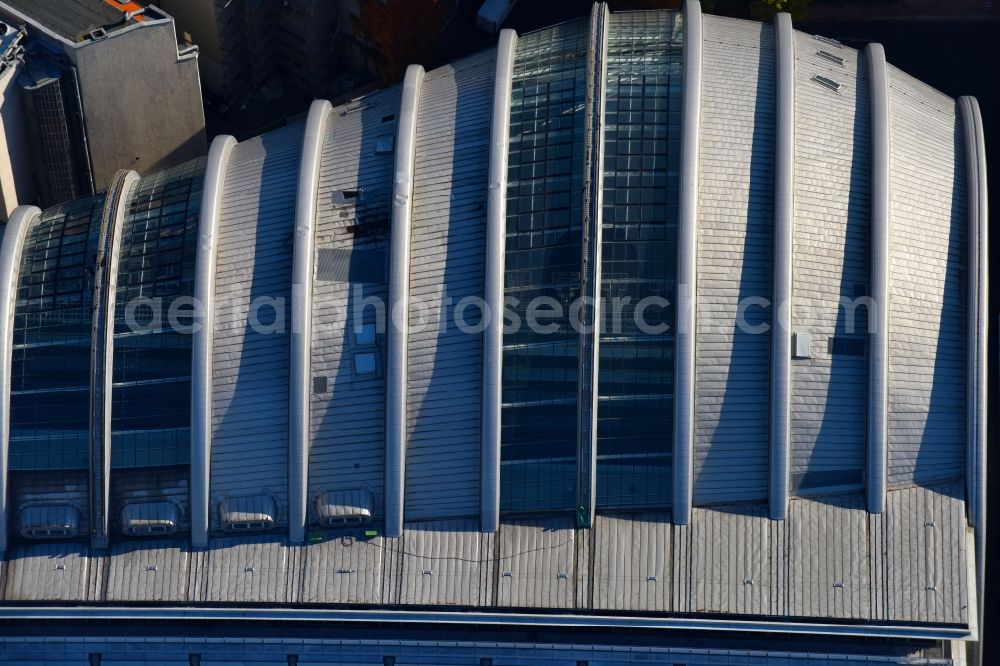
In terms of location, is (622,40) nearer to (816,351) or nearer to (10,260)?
(816,351)

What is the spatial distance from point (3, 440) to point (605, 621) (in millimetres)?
45149

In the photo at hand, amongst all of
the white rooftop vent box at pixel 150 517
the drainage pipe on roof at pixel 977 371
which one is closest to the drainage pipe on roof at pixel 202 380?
the white rooftop vent box at pixel 150 517

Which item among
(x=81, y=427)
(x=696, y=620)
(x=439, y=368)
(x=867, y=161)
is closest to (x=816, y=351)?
(x=867, y=161)

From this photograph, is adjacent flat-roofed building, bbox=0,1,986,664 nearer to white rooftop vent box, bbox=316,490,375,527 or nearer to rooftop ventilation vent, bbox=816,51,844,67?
white rooftop vent box, bbox=316,490,375,527

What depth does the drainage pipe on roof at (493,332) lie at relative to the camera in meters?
85.6

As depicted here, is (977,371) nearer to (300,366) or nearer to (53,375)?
(300,366)

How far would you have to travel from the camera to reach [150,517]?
89.6 metres

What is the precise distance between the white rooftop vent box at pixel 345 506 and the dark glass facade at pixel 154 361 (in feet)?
34.5

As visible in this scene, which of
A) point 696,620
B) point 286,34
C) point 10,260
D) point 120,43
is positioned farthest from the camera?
point 286,34

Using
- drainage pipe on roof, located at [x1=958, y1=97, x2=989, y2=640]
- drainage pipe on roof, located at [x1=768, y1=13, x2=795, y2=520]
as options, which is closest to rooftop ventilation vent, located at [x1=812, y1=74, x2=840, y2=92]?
drainage pipe on roof, located at [x1=768, y1=13, x2=795, y2=520]

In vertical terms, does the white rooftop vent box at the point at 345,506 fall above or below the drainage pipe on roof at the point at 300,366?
below

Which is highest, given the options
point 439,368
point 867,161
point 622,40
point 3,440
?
point 622,40

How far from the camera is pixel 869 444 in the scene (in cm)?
8662

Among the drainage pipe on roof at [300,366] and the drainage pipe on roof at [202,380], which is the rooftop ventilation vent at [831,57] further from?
the drainage pipe on roof at [202,380]
